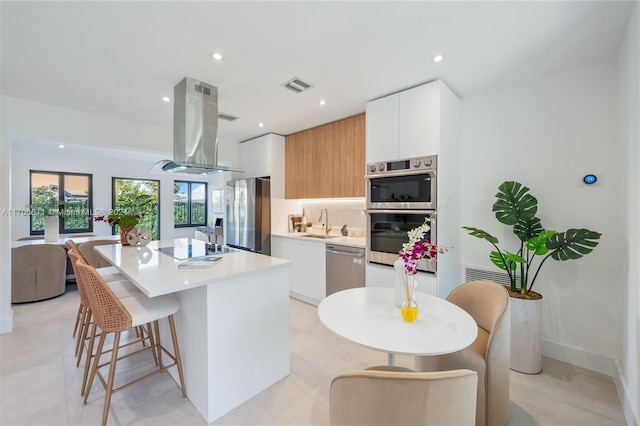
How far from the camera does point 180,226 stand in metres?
7.55

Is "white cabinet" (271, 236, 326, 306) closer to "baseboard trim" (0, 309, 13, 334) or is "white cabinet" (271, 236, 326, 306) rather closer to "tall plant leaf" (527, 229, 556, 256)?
"tall plant leaf" (527, 229, 556, 256)

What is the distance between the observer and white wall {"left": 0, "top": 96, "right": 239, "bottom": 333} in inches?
115

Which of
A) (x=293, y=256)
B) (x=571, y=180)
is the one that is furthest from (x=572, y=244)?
(x=293, y=256)

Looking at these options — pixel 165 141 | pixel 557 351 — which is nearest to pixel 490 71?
pixel 557 351

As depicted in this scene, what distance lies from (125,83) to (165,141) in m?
1.43

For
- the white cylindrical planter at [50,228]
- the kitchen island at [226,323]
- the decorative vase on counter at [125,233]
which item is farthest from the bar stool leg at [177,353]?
the white cylindrical planter at [50,228]

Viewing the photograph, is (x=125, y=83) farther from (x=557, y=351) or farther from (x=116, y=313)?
(x=557, y=351)

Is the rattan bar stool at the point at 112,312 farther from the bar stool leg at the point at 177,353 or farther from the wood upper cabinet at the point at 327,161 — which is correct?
the wood upper cabinet at the point at 327,161

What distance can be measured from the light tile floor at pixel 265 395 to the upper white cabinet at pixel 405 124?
2020 millimetres

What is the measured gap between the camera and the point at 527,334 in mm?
2176

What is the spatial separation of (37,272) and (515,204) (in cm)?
602

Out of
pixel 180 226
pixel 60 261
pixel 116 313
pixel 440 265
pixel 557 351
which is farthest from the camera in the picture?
pixel 180 226

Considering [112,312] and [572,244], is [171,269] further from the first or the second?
[572,244]

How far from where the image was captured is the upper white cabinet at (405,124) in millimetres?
2553
